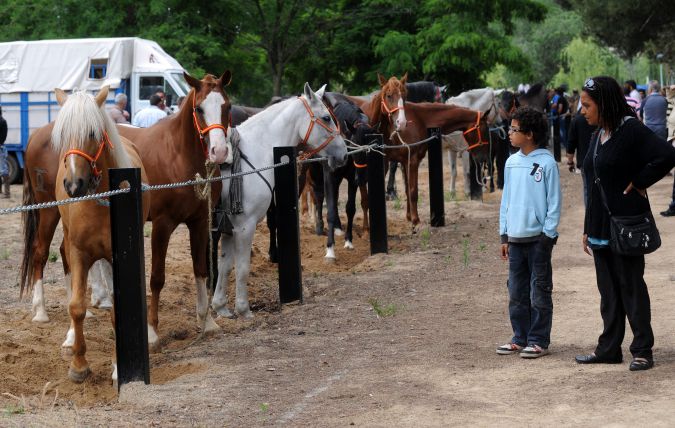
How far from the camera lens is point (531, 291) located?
7090mm

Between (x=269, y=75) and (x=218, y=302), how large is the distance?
28.6 meters

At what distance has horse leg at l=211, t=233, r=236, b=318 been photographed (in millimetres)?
9570

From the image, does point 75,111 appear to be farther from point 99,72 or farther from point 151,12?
point 151,12

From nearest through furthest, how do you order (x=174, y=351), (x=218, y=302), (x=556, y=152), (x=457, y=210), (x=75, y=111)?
(x=75, y=111), (x=174, y=351), (x=218, y=302), (x=457, y=210), (x=556, y=152)

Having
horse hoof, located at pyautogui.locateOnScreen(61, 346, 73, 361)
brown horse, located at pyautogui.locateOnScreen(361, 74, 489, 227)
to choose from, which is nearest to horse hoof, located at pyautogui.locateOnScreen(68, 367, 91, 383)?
horse hoof, located at pyautogui.locateOnScreen(61, 346, 73, 361)

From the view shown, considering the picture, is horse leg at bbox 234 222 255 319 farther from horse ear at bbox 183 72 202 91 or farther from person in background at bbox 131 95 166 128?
person in background at bbox 131 95 166 128

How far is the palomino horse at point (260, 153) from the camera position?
946cm

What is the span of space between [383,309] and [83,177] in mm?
3537

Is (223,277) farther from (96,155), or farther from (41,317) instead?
(96,155)

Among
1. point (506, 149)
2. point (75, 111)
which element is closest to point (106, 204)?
point (75, 111)

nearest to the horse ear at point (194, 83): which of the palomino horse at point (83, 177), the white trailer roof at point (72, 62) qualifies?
the palomino horse at point (83, 177)

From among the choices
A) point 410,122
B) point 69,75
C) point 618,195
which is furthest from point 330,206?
point 69,75

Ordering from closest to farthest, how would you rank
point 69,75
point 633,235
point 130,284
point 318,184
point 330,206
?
1. point 633,235
2. point 130,284
3. point 330,206
4. point 318,184
5. point 69,75

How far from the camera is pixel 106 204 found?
278 inches
